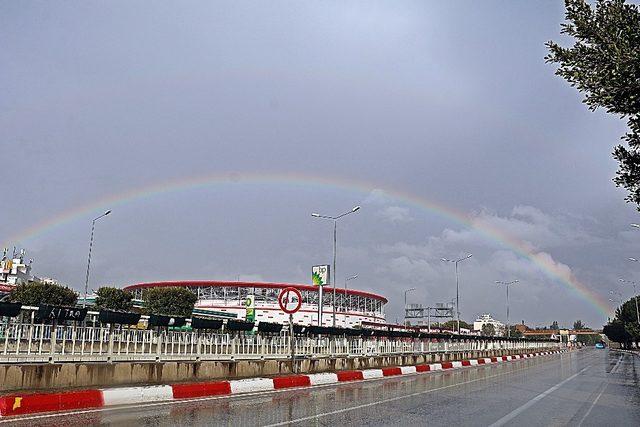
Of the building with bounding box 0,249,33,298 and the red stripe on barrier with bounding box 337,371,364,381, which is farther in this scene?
the building with bounding box 0,249,33,298

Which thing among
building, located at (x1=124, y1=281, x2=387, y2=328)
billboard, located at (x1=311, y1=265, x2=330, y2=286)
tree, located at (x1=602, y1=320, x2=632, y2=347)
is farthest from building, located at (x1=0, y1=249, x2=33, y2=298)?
tree, located at (x1=602, y1=320, x2=632, y2=347)

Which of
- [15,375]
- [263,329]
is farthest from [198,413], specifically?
[263,329]

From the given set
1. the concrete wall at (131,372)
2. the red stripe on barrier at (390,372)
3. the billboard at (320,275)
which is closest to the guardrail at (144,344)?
the concrete wall at (131,372)

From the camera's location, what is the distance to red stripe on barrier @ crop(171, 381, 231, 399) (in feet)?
39.1

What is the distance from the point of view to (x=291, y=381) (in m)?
15.9

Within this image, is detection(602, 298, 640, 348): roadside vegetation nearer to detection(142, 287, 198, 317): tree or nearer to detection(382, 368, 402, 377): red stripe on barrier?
detection(142, 287, 198, 317): tree

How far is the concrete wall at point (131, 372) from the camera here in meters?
10.7

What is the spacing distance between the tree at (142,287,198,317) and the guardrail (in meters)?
58.9

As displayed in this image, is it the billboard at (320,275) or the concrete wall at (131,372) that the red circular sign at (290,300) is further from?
the billboard at (320,275)

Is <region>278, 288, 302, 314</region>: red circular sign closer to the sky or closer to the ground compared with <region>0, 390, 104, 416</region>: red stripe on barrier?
closer to the sky

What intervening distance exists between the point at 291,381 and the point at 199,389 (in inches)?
157

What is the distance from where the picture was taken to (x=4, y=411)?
876 cm

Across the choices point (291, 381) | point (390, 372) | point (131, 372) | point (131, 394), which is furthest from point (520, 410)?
point (390, 372)

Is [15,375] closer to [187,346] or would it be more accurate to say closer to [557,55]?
[187,346]
